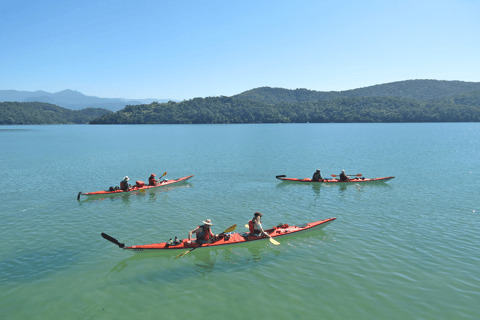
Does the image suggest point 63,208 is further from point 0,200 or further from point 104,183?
point 104,183

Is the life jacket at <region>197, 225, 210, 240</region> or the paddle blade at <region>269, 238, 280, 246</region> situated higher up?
the life jacket at <region>197, 225, 210, 240</region>

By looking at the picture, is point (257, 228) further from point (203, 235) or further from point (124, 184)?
point (124, 184)

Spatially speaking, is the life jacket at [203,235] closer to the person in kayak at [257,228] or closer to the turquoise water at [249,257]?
the turquoise water at [249,257]

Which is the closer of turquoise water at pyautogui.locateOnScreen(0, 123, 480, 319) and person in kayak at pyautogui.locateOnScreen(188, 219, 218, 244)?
turquoise water at pyautogui.locateOnScreen(0, 123, 480, 319)

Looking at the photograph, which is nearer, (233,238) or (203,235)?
(203,235)

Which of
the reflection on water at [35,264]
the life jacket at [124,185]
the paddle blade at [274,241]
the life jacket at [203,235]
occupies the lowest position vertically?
the reflection on water at [35,264]

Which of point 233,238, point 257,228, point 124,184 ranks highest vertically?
point 124,184

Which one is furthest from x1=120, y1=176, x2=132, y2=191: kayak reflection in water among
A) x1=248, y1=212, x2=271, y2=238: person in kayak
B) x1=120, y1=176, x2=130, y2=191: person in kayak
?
x1=248, y1=212, x2=271, y2=238: person in kayak

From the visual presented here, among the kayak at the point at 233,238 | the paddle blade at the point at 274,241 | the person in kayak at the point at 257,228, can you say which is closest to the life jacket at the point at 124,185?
the kayak at the point at 233,238

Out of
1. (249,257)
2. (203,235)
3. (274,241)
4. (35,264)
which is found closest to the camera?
(35,264)

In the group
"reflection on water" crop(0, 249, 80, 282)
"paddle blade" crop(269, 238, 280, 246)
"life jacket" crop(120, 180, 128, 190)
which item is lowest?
"reflection on water" crop(0, 249, 80, 282)

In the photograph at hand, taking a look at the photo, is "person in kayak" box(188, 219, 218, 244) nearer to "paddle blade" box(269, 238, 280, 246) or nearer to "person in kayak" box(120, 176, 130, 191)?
"paddle blade" box(269, 238, 280, 246)

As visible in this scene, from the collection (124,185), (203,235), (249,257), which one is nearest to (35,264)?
(203,235)

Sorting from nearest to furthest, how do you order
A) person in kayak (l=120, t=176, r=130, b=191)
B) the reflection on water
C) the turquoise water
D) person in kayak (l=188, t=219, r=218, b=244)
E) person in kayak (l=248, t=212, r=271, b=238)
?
the turquoise water < the reflection on water < person in kayak (l=188, t=219, r=218, b=244) < person in kayak (l=248, t=212, r=271, b=238) < person in kayak (l=120, t=176, r=130, b=191)
